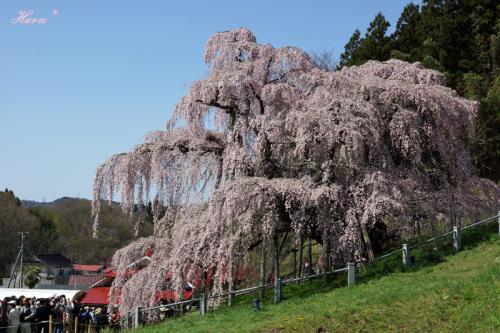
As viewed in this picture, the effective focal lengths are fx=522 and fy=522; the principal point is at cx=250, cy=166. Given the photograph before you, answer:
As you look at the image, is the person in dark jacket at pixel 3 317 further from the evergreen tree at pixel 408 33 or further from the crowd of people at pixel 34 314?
the evergreen tree at pixel 408 33

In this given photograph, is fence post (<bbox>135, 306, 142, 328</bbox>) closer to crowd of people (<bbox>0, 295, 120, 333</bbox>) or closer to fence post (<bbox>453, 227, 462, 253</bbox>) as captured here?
crowd of people (<bbox>0, 295, 120, 333</bbox>)

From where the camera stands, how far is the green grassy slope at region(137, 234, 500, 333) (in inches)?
479

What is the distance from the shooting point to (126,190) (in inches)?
776

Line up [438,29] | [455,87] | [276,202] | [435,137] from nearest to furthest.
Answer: [276,202]
[435,137]
[455,87]
[438,29]

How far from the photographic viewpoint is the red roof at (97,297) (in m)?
31.9

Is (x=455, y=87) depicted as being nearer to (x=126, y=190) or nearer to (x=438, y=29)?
(x=438, y=29)

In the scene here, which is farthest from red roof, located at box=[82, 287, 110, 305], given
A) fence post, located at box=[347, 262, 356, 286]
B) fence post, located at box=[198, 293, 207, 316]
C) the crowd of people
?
fence post, located at box=[347, 262, 356, 286]

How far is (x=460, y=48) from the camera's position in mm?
43469

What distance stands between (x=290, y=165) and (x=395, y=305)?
25.2 ft

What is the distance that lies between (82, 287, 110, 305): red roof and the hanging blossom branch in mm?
12124

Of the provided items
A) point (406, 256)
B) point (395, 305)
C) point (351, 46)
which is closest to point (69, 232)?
point (351, 46)

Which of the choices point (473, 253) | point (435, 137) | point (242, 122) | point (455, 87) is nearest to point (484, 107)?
point (455, 87)

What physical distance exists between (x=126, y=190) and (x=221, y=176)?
3648mm

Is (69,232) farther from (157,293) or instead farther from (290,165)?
(290,165)
